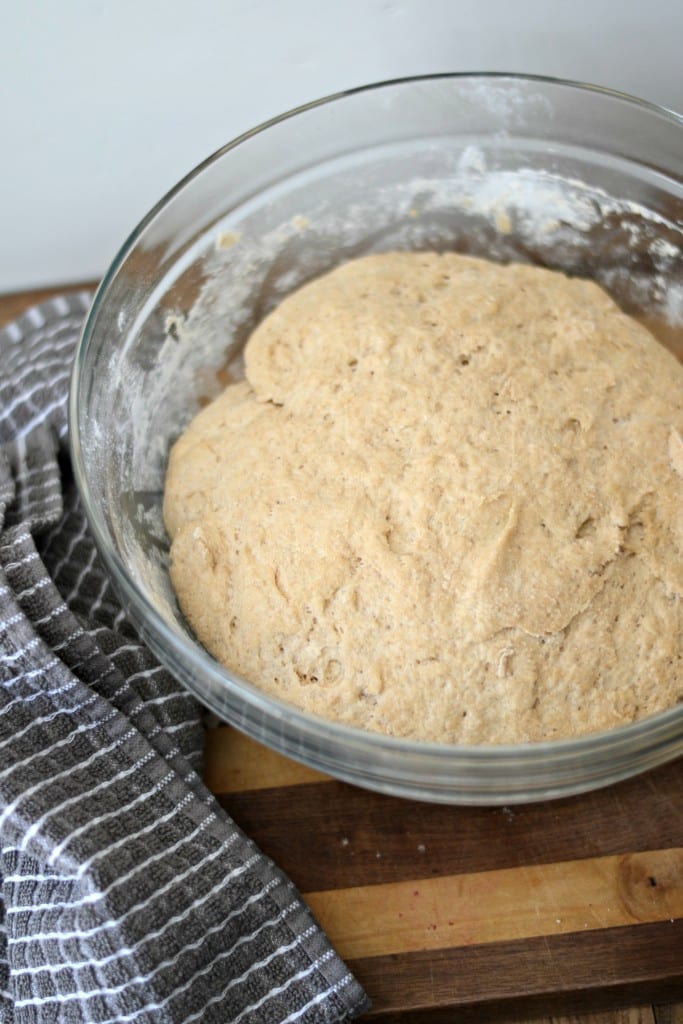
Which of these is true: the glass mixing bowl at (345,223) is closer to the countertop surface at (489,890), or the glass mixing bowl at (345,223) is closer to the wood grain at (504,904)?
the countertop surface at (489,890)

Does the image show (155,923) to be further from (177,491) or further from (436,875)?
(177,491)

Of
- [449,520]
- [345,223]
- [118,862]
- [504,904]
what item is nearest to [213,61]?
[345,223]

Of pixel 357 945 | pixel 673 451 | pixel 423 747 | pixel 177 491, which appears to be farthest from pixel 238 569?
pixel 673 451

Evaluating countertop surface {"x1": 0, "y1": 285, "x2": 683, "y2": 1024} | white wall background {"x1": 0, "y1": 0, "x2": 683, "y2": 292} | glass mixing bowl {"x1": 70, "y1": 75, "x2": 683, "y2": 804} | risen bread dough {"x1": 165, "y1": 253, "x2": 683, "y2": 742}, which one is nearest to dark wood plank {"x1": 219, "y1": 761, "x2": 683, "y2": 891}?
countertop surface {"x1": 0, "y1": 285, "x2": 683, "y2": 1024}

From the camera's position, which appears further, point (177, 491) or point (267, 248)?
point (267, 248)

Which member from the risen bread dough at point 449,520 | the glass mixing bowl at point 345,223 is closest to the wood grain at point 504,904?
the risen bread dough at point 449,520

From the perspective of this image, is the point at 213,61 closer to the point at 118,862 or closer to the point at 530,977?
the point at 118,862
